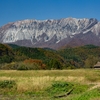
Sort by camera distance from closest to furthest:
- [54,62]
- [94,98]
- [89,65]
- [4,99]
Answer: [94,98] → [4,99] → [54,62] → [89,65]

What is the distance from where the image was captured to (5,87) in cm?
2845

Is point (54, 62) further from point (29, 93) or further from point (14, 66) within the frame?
point (29, 93)

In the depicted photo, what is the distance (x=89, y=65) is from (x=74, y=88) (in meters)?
147

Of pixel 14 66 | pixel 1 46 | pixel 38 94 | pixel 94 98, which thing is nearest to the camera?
pixel 94 98

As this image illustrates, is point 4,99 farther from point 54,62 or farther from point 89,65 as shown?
point 89,65

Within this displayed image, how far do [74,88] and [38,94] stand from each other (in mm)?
4514

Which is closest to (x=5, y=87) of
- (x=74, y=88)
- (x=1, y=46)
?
(x=74, y=88)

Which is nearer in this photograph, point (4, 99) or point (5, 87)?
point (4, 99)

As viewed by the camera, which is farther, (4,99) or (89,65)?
(89,65)

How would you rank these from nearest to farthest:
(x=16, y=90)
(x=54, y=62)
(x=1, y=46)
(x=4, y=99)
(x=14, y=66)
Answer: (x=4, y=99) < (x=16, y=90) < (x=14, y=66) < (x=54, y=62) < (x=1, y=46)

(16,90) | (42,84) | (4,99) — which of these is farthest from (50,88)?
(4,99)

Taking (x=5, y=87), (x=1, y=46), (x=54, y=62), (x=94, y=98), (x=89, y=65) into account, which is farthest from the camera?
(x=1, y=46)

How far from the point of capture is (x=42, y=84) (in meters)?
27.7

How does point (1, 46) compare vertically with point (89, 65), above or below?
above
